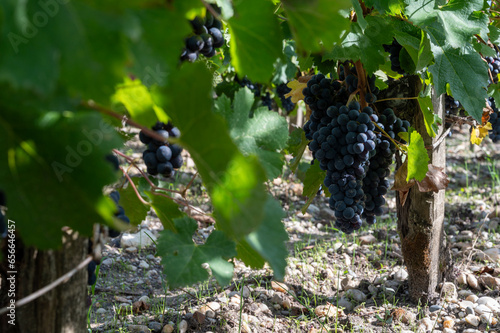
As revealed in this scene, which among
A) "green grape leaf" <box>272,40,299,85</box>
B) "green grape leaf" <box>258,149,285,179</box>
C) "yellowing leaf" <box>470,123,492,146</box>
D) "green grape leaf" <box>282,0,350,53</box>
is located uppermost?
"green grape leaf" <box>272,40,299,85</box>

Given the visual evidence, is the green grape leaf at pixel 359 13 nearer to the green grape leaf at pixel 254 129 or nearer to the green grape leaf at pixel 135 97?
the green grape leaf at pixel 254 129

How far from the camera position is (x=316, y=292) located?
2.62 m

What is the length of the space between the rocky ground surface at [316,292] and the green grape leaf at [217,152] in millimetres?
1405

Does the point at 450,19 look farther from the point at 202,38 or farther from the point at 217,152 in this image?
the point at 217,152

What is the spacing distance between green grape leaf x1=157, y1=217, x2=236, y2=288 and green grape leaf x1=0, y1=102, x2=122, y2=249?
1.31ft

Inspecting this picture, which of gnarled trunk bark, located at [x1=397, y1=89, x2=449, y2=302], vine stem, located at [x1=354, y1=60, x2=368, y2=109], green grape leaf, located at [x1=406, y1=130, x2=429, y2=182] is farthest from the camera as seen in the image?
gnarled trunk bark, located at [x1=397, y1=89, x2=449, y2=302]

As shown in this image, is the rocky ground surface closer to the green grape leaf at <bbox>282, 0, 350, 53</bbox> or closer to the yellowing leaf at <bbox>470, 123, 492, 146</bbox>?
the yellowing leaf at <bbox>470, 123, 492, 146</bbox>

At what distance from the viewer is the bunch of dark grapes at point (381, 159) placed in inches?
76.9

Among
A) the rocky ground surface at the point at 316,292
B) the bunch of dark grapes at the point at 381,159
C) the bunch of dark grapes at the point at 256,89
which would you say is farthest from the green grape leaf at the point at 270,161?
the bunch of dark grapes at the point at 256,89

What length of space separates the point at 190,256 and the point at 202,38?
58cm

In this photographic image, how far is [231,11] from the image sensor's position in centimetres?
88

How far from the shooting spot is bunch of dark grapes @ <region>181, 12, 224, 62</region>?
124 cm

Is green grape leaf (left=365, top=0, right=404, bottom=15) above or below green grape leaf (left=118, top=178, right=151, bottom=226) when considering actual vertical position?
above

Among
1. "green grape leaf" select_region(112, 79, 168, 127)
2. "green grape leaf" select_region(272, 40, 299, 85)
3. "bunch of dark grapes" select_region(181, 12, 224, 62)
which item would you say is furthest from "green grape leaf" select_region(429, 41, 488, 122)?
"green grape leaf" select_region(272, 40, 299, 85)
